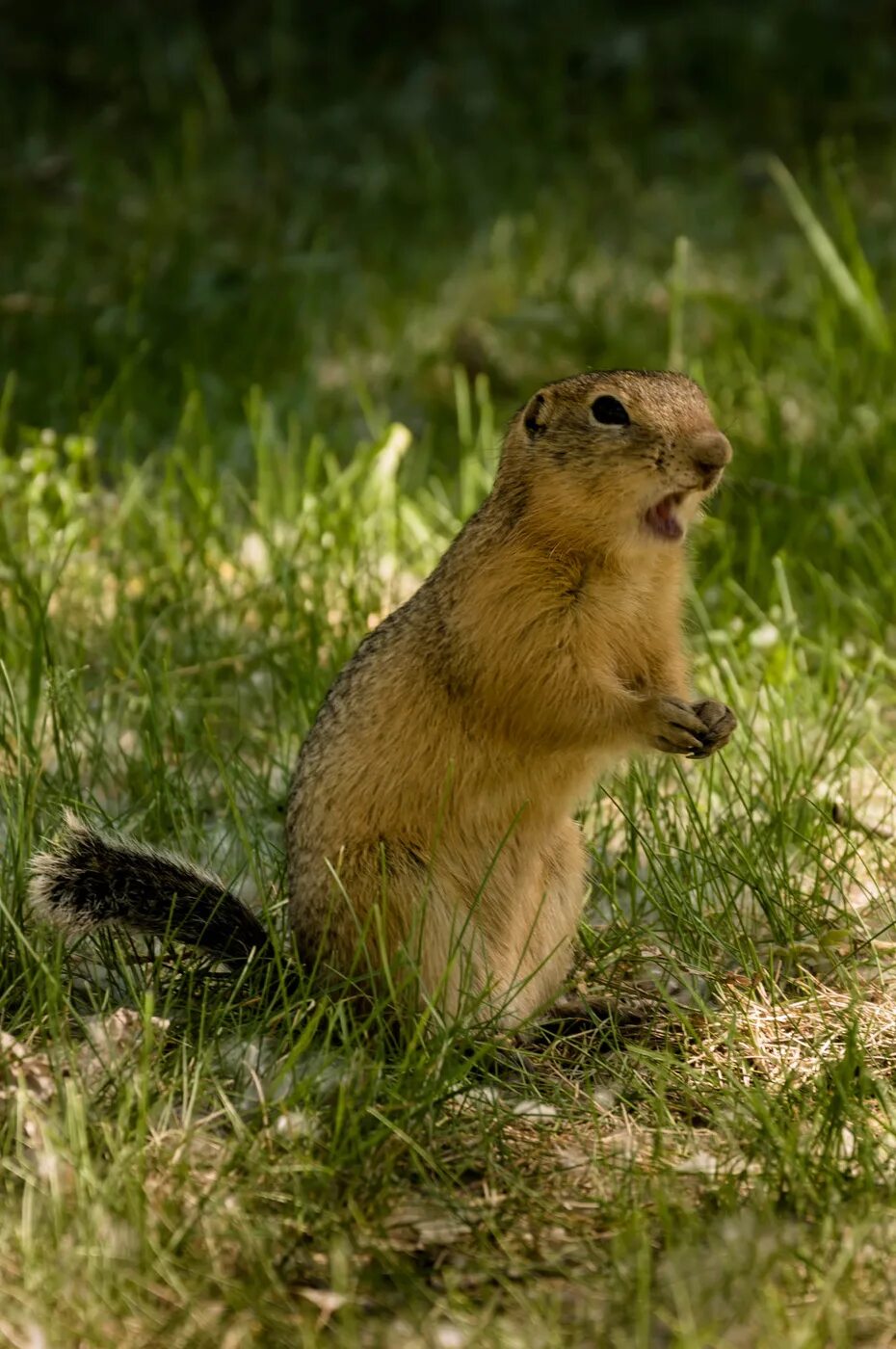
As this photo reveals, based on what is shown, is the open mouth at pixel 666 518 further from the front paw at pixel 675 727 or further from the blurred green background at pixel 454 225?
the blurred green background at pixel 454 225

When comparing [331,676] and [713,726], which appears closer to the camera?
[713,726]

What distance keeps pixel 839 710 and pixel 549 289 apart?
283cm

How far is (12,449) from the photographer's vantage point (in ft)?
17.6

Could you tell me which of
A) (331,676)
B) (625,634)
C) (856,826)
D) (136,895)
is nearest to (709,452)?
(625,634)

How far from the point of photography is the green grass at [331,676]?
232cm

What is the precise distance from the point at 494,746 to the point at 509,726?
0.04 m

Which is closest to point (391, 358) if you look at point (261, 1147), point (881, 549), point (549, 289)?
point (549, 289)

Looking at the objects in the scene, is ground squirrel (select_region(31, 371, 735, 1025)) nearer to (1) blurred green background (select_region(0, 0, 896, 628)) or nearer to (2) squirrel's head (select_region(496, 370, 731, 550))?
(2) squirrel's head (select_region(496, 370, 731, 550))

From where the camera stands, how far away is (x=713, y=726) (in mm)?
3045

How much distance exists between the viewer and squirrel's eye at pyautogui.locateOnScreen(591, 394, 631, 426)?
305 cm

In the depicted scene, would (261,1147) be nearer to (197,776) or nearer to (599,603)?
(599,603)

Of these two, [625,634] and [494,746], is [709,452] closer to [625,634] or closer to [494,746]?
[625,634]

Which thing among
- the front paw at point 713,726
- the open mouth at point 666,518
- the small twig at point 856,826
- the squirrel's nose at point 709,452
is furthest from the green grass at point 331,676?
the squirrel's nose at point 709,452

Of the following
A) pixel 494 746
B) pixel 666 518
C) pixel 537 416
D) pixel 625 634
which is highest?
pixel 537 416
